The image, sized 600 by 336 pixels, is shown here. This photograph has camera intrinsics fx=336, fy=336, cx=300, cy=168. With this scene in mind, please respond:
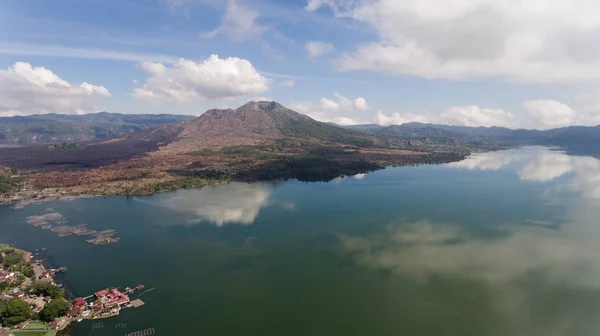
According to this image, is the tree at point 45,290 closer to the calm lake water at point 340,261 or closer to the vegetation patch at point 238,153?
the calm lake water at point 340,261

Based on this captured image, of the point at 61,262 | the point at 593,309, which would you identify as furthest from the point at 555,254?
the point at 61,262

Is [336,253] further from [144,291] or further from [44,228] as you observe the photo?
[44,228]

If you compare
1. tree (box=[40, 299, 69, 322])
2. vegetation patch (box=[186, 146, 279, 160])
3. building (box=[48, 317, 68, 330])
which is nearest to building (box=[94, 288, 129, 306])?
tree (box=[40, 299, 69, 322])

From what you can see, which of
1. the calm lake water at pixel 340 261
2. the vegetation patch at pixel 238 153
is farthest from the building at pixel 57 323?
the vegetation patch at pixel 238 153

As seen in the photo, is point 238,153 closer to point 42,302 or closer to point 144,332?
point 42,302

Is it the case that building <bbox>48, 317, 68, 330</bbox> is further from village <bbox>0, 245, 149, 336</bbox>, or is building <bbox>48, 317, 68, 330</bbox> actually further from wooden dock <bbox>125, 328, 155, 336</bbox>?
wooden dock <bbox>125, 328, 155, 336</bbox>

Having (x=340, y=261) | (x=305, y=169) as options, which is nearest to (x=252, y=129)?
(x=305, y=169)

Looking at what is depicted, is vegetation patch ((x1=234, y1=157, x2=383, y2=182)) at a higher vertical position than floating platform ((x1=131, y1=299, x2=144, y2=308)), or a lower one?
higher
